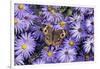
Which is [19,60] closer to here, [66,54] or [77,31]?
[66,54]

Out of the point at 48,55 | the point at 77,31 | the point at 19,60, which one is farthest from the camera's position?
the point at 77,31

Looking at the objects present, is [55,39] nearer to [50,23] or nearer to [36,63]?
[50,23]

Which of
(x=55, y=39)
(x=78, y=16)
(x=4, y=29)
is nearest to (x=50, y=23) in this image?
(x=55, y=39)

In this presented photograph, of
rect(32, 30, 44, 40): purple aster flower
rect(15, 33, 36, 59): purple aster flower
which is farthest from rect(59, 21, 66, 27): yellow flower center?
rect(15, 33, 36, 59): purple aster flower

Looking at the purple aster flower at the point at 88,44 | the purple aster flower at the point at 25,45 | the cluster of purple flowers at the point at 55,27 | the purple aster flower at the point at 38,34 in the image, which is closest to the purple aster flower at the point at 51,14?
the cluster of purple flowers at the point at 55,27

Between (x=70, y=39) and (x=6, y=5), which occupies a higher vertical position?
(x=6, y=5)

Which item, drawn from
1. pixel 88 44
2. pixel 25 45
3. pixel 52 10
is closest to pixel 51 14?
pixel 52 10

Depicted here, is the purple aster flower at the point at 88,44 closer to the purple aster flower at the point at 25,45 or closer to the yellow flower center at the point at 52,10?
the yellow flower center at the point at 52,10
